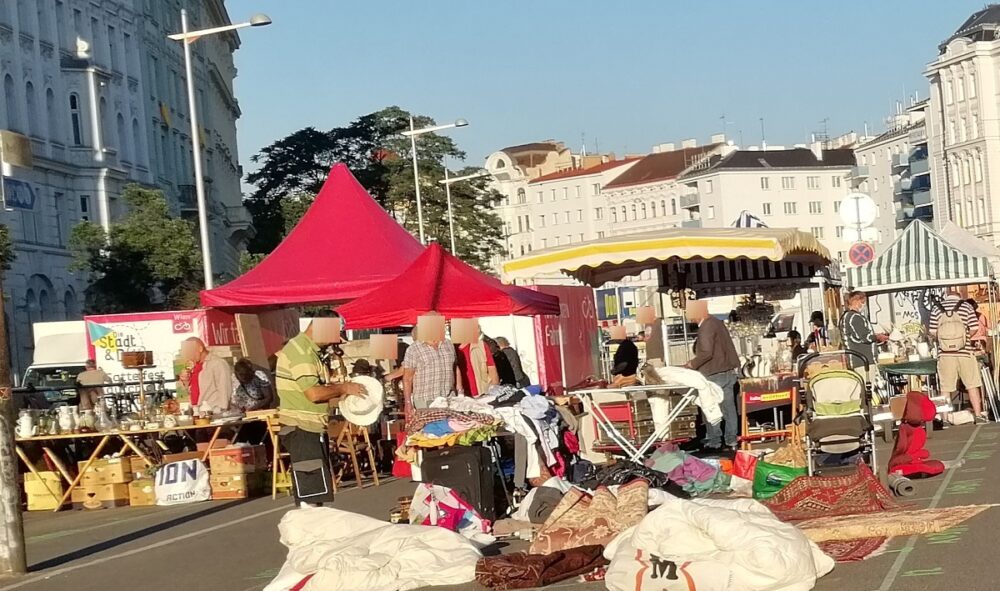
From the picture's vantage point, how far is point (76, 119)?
63.4 metres

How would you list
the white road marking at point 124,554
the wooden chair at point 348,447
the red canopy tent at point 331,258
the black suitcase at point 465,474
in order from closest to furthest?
the white road marking at point 124,554
the black suitcase at point 465,474
the wooden chair at point 348,447
the red canopy tent at point 331,258

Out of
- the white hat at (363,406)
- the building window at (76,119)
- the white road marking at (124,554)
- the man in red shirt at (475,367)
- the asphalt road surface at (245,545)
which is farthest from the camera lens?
the building window at (76,119)

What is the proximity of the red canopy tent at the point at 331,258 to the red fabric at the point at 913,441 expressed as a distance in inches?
328

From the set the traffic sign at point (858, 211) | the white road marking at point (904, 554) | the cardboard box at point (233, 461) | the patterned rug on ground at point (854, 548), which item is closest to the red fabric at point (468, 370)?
the cardboard box at point (233, 461)

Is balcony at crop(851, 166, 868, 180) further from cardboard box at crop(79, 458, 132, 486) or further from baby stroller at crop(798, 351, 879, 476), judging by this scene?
baby stroller at crop(798, 351, 879, 476)

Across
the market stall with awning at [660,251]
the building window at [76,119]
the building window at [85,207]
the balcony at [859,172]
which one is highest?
the balcony at [859,172]

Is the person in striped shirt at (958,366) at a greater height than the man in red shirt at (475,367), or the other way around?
the man in red shirt at (475,367)

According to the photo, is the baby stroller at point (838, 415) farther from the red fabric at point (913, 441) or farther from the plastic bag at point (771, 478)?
the red fabric at point (913, 441)

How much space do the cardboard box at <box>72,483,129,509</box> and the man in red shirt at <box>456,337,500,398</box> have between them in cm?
433

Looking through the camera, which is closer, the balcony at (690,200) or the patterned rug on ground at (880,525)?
the patterned rug on ground at (880,525)

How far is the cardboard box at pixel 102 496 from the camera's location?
66.5 feet

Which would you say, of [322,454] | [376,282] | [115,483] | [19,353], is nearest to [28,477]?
[115,483]

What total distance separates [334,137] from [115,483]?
2837 inches

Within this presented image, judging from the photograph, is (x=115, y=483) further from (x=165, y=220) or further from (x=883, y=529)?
(x=165, y=220)
